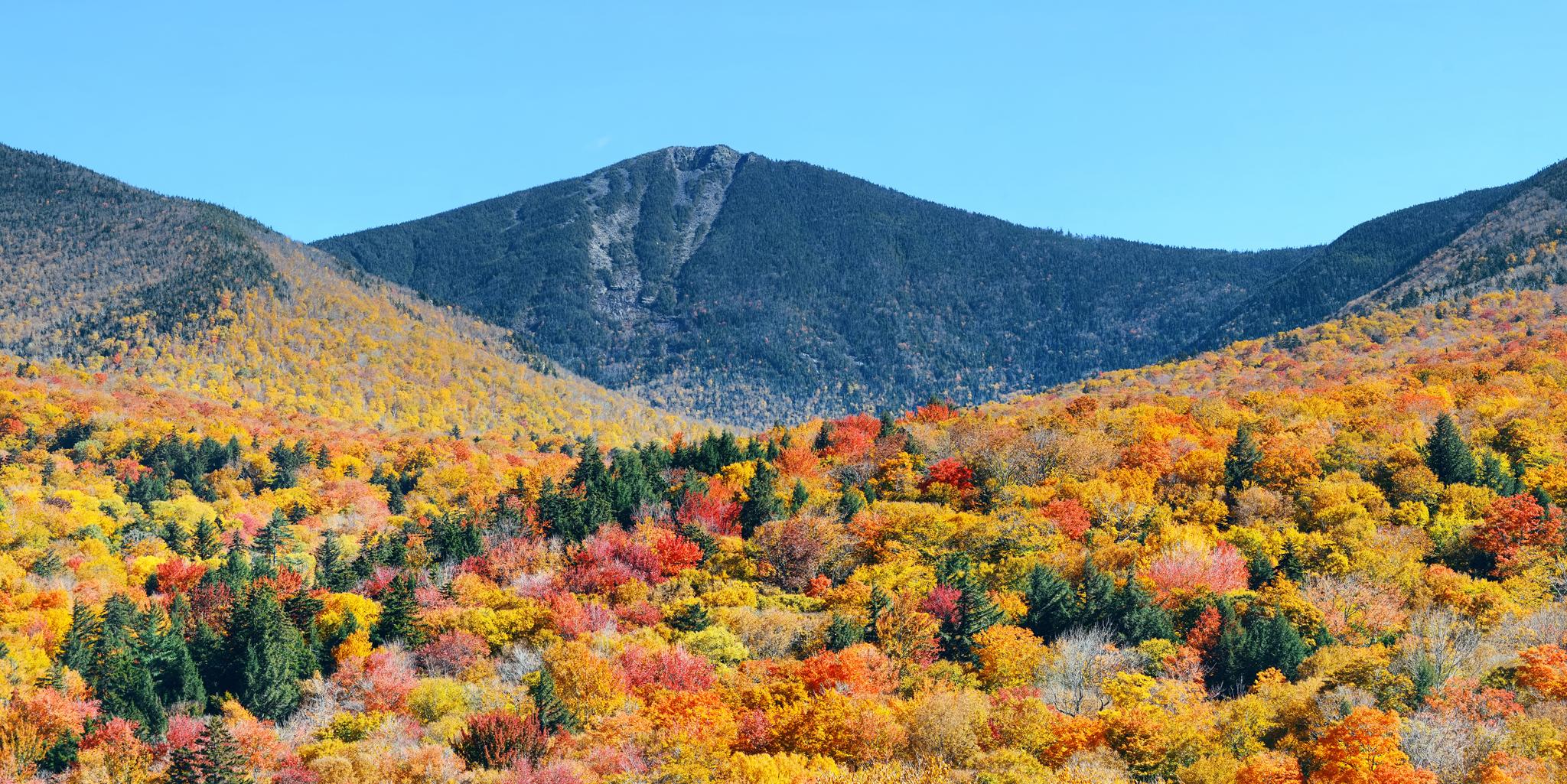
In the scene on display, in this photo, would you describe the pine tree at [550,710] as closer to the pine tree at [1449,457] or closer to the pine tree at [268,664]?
the pine tree at [268,664]

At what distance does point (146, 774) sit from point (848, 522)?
52.3m

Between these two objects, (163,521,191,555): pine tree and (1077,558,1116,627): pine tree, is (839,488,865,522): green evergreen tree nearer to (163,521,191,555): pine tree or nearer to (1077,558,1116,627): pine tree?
(1077,558,1116,627): pine tree

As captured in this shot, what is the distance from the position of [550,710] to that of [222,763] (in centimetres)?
1445

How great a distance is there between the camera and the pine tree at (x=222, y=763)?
52.3 meters

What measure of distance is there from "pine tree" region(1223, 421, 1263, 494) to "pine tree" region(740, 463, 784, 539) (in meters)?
35.9

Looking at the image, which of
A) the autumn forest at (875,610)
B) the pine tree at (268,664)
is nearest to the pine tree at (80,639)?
the autumn forest at (875,610)

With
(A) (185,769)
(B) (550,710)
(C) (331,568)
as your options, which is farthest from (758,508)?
(A) (185,769)

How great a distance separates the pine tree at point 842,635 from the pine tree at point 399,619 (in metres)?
26.6

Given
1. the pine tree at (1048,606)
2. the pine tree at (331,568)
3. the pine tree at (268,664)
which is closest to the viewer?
the pine tree at (268,664)

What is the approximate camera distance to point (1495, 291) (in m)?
Result: 180

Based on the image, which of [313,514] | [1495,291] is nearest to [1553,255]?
[1495,291]

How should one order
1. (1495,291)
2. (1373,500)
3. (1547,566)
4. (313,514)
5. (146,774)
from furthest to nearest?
(1495,291)
(313,514)
(1373,500)
(1547,566)
(146,774)

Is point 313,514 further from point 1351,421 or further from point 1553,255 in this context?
point 1553,255

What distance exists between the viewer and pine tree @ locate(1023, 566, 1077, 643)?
72.8m
